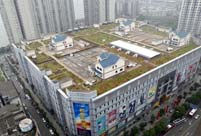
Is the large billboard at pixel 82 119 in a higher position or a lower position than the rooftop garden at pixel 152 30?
lower

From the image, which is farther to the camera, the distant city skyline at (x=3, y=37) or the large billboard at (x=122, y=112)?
the distant city skyline at (x=3, y=37)

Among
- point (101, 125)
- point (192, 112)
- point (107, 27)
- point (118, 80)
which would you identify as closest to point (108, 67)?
point (118, 80)

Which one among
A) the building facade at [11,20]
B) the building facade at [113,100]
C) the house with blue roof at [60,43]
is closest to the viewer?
the building facade at [113,100]


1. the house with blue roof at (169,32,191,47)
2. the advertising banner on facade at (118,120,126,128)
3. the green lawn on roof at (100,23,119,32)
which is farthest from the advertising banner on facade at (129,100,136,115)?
the green lawn on roof at (100,23,119,32)

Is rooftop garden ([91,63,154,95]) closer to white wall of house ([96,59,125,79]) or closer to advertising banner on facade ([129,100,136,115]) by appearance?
white wall of house ([96,59,125,79])

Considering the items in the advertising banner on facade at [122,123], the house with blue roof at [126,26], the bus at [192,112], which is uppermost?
the house with blue roof at [126,26]

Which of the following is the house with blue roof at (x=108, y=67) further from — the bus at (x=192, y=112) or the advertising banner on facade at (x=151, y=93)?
the bus at (x=192, y=112)

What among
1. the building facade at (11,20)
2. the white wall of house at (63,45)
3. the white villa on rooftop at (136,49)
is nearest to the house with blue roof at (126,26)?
the white villa on rooftop at (136,49)

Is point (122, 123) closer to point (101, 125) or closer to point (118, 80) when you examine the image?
point (101, 125)
